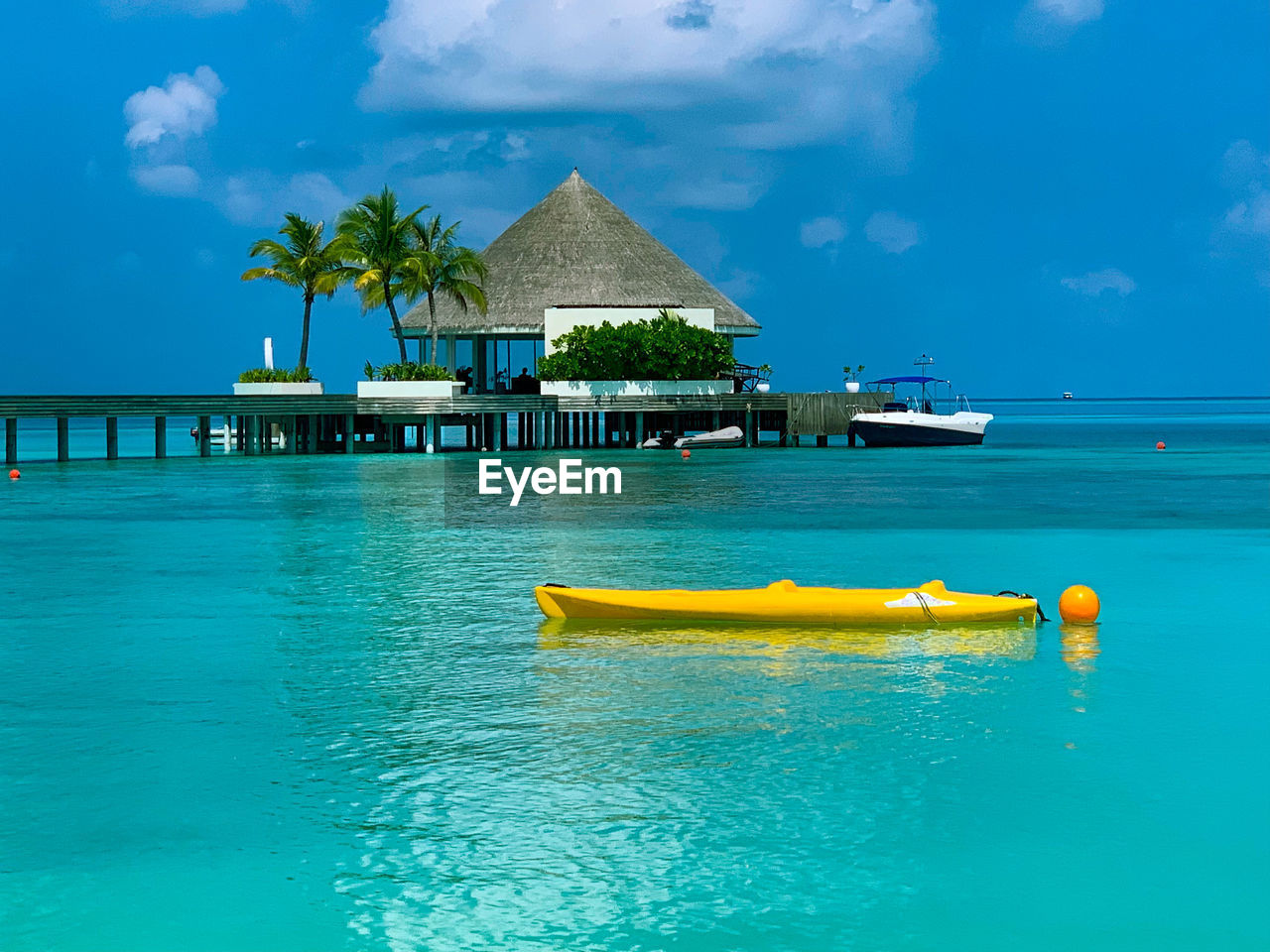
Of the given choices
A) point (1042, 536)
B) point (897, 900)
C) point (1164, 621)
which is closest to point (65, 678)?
point (897, 900)

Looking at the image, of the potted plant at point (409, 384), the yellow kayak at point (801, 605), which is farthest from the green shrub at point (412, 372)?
the yellow kayak at point (801, 605)

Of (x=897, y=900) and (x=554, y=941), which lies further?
(x=897, y=900)

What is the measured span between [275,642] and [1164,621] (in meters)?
9.76

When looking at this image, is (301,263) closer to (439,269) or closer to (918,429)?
(439,269)

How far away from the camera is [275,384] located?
5447 centimetres

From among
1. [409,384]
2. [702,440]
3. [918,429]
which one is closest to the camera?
[409,384]

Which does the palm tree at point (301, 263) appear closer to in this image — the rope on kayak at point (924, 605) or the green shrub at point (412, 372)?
the green shrub at point (412, 372)

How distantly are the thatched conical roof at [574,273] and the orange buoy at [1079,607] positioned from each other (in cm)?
4600

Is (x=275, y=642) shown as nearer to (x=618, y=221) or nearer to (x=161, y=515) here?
(x=161, y=515)

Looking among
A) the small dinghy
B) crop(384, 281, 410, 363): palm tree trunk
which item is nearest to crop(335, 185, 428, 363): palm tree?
crop(384, 281, 410, 363): palm tree trunk

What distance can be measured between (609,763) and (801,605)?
5.89 meters

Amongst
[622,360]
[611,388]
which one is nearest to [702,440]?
[611,388]

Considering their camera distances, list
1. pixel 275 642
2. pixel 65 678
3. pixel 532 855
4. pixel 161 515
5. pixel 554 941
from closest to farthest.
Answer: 1. pixel 554 941
2. pixel 532 855
3. pixel 65 678
4. pixel 275 642
5. pixel 161 515

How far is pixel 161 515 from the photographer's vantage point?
3105cm
